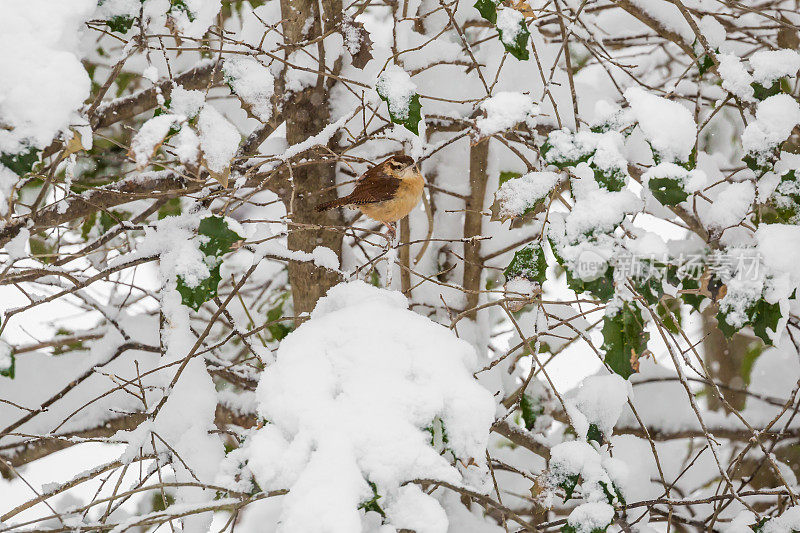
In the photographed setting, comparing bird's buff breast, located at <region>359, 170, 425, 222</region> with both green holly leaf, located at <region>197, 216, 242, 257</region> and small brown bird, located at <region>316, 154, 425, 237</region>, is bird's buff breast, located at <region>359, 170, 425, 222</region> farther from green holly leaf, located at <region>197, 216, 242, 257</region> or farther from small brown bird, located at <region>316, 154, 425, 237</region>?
green holly leaf, located at <region>197, 216, 242, 257</region>

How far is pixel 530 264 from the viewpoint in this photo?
5.37 ft

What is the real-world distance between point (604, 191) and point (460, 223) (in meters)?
1.52

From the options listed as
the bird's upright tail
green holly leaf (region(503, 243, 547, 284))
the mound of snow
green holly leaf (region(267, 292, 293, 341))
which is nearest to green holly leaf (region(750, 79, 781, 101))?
green holly leaf (region(503, 243, 547, 284))

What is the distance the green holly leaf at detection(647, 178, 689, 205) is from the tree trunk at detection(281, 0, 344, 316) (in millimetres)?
1239

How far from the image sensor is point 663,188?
1261 mm

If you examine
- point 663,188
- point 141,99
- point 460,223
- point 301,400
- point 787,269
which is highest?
point 141,99

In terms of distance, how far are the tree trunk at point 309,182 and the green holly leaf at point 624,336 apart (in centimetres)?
119

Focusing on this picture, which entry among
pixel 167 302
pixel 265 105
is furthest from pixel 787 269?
pixel 167 302

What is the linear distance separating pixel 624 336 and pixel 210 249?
34.4 inches

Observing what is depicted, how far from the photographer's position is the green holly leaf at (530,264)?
5.36 feet

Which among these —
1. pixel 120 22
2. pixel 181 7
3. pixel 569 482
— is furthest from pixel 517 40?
pixel 569 482

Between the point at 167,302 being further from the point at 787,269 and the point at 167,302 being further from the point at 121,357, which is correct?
the point at 787,269

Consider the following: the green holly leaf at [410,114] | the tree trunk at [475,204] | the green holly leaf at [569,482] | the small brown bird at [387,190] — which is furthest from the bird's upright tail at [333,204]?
the green holly leaf at [569,482]

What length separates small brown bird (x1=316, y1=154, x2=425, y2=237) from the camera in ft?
7.25
